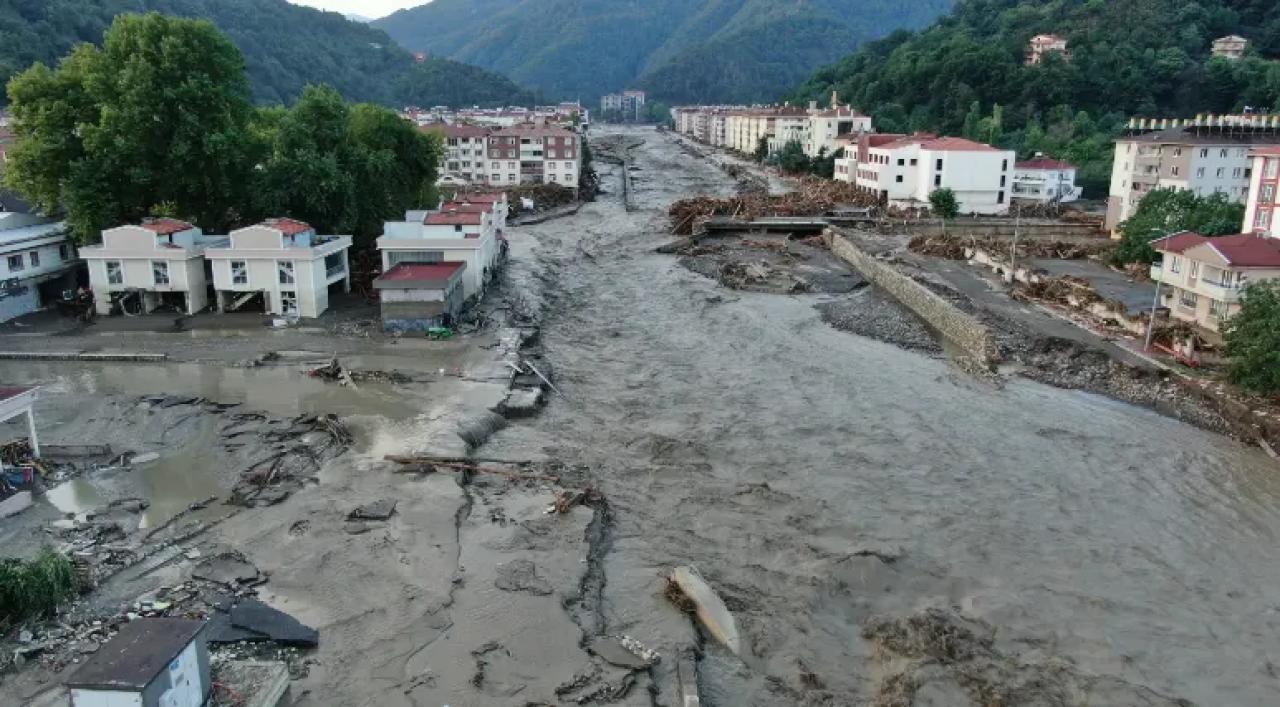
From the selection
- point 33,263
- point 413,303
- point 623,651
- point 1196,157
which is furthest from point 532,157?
point 623,651

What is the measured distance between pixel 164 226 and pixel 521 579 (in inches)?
864

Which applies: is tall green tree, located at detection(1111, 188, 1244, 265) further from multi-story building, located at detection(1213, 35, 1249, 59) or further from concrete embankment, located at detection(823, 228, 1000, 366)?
multi-story building, located at detection(1213, 35, 1249, 59)

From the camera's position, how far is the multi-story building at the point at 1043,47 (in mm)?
87169

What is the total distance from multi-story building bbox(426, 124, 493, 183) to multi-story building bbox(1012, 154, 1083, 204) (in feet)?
126

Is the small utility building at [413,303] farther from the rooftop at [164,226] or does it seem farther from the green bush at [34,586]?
the green bush at [34,586]

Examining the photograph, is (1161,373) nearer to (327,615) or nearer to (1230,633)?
(1230,633)

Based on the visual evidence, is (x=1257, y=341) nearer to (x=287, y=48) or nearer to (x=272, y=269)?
(x=272, y=269)

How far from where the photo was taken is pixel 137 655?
913 centimetres

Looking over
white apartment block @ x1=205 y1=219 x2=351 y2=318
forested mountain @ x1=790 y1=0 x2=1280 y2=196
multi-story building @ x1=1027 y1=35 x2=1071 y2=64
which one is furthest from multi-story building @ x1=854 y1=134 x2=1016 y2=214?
multi-story building @ x1=1027 y1=35 x2=1071 y2=64

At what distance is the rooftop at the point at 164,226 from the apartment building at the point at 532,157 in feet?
123

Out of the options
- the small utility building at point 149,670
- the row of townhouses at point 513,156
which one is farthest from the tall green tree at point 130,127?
the row of townhouses at point 513,156

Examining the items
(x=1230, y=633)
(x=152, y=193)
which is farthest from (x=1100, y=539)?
(x=152, y=193)

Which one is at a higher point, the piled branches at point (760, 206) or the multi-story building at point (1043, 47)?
the multi-story building at point (1043, 47)

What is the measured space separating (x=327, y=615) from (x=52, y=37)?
92.8 m
